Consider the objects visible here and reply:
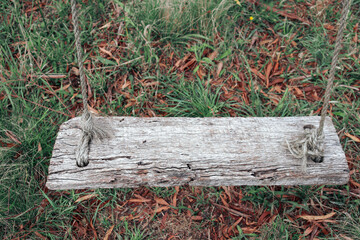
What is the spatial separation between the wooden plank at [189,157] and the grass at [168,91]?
54cm

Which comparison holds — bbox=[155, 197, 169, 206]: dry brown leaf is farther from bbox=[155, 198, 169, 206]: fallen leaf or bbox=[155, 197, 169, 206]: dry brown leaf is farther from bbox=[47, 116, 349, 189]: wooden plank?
bbox=[47, 116, 349, 189]: wooden plank

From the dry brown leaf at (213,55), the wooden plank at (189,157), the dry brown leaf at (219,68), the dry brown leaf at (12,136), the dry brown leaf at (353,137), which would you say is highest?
the wooden plank at (189,157)

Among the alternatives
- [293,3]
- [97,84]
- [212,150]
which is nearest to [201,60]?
[97,84]

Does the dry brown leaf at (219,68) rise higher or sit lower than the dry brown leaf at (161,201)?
higher

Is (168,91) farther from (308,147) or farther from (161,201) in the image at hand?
(308,147)

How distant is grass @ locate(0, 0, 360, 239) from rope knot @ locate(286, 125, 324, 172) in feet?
1.87

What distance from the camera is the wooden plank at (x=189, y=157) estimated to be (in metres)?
1.55

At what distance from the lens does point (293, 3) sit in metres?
2.90

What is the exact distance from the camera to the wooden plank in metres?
1.55

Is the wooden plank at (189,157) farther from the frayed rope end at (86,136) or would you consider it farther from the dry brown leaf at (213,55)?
the dry brown leaf at (213,55)

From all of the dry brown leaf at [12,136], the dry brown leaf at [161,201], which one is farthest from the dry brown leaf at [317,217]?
the dry brown leaf at [12,136]

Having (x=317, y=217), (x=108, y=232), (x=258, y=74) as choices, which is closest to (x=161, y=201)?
(x=108, y=232)

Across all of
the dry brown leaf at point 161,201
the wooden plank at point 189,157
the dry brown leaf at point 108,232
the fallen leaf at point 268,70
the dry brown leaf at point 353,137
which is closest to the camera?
the wooden plank at point 189,157

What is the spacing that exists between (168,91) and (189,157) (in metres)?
0.98
